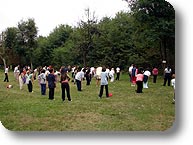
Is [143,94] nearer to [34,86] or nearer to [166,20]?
[166,20]

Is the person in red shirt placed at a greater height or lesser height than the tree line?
lesser

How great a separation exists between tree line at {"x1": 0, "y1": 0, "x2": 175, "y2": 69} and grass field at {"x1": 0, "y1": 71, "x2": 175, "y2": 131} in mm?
300

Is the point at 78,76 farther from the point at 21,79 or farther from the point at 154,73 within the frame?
the point at 154,73

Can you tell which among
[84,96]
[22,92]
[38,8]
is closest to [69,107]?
[84,96]

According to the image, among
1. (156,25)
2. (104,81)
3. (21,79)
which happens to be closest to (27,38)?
(21,79)

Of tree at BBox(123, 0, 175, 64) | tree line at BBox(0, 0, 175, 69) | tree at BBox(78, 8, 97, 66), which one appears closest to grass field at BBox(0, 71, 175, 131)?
tree line at BBox(0, 0, 175, 69)

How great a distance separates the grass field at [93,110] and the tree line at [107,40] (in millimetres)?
300

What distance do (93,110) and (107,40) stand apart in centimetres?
90

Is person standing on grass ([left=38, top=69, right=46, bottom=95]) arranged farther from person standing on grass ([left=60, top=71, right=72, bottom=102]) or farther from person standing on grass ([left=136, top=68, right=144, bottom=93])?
person standing on grass ([left=136, top=68, right=144, bottom=93])

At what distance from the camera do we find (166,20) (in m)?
6.05

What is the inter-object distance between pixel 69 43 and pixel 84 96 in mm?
724

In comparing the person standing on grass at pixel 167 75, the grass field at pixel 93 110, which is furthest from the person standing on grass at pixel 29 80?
the person standing on grass at pixel 167 75

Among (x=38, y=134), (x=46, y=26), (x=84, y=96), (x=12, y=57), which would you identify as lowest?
(x=38, y=134)

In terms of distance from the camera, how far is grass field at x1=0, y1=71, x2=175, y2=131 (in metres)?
5.90
